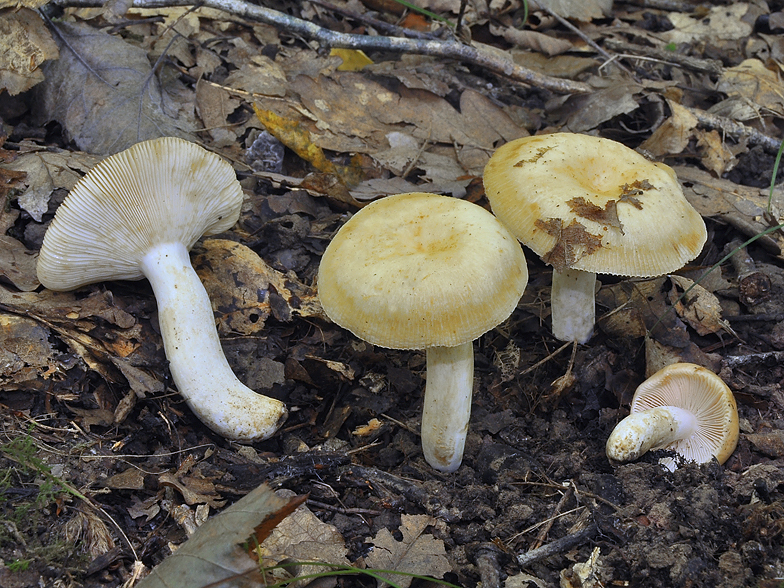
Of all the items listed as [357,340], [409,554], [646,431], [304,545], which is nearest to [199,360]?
[357,340]

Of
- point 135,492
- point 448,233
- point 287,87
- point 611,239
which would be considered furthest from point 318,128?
point 135,492

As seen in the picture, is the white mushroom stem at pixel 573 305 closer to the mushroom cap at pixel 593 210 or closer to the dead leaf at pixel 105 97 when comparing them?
the mushroom cap at pixel 593 210

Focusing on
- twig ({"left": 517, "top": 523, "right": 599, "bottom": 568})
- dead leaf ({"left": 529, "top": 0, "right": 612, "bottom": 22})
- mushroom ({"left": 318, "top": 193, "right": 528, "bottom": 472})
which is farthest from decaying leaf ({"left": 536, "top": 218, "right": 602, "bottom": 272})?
dead leaf ({"left": 529, "top": 0, "right": 612, "bottom": 22})

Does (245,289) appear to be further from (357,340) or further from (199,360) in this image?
(357,340)

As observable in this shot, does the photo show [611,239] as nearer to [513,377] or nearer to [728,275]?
[513,377]

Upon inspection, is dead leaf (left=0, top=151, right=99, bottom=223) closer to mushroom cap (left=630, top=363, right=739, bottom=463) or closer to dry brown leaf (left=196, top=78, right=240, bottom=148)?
dry brown leaf (left=196, top=78, right=240, bottom=148)

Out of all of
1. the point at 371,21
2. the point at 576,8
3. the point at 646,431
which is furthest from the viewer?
the point at 576,8

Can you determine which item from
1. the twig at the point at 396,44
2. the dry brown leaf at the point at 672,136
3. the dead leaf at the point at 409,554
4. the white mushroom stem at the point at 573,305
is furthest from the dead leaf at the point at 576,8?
the dead leaf at the point at 409,554
